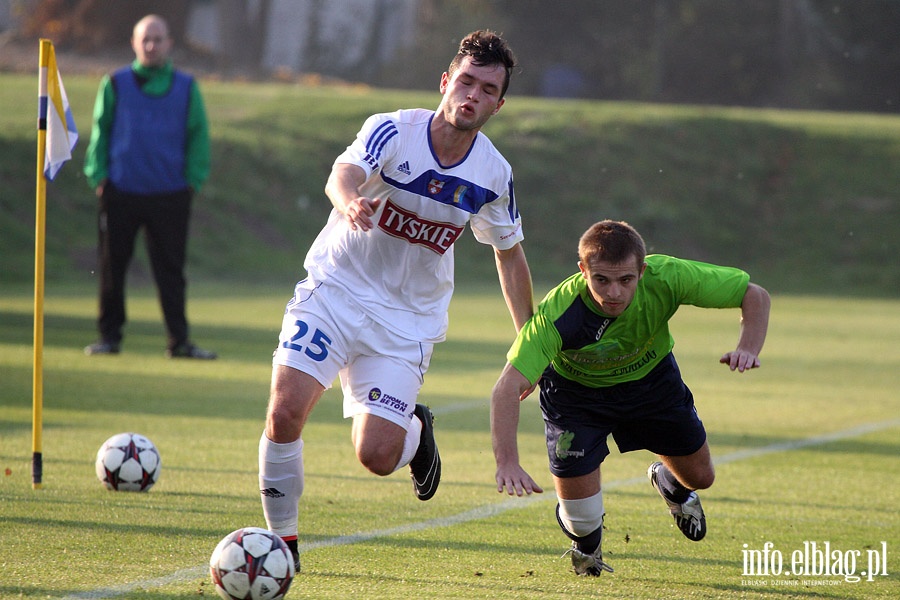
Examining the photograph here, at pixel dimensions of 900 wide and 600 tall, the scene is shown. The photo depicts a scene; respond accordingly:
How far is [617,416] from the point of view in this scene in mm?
5625

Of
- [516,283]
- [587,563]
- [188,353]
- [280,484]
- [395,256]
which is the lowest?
[188,353]

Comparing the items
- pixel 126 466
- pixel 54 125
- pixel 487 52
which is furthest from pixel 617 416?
pixel 54 125

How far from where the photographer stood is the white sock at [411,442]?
5539mm

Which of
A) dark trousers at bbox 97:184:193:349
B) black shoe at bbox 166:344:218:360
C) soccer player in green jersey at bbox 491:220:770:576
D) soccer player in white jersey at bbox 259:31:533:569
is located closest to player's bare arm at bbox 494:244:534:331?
soccer player in white jersey at bbox 259:31:533:569

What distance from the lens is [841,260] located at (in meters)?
26.7

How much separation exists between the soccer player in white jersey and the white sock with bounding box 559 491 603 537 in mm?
740

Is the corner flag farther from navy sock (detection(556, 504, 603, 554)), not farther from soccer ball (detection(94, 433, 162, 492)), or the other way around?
navy sock (detection(556, 504, 603, 554))

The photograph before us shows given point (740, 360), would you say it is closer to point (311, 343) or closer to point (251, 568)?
point (311, 343)

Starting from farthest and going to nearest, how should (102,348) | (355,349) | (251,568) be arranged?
(102,348)
(355,349)
(251,568)

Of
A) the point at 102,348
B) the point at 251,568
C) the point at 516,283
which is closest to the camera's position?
the point at 251,568

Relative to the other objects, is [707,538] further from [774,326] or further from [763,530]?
[774,326]

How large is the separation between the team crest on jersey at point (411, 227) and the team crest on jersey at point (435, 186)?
12 cm

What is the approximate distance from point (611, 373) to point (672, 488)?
71 centimetres

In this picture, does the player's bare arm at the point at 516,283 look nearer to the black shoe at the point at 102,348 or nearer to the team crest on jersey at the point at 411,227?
the team crest on jersey at the point at 411,227
